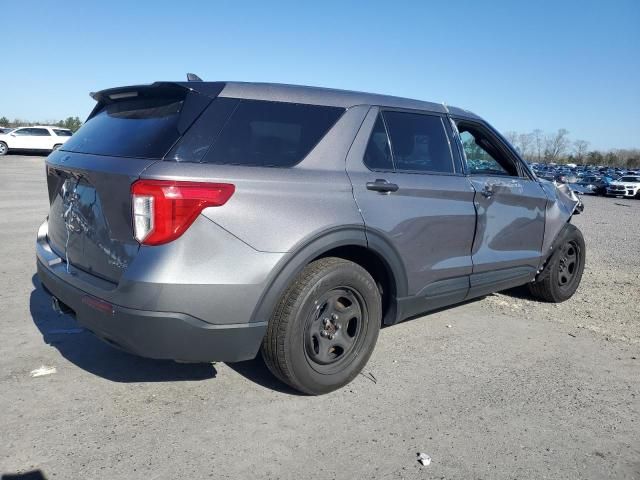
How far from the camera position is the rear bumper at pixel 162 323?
2581 mm

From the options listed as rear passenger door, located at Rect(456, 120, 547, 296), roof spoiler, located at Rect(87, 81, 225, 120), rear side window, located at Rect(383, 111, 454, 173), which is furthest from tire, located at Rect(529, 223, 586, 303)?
roof spoiler, located at Rect(87, 81, 225, 120)

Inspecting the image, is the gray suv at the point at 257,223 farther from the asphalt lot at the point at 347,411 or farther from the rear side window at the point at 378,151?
the asphalt lot at the point at 347,411

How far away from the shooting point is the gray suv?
2.60 meters

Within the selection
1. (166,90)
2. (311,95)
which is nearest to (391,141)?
(311,95)

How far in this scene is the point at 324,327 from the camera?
322cm

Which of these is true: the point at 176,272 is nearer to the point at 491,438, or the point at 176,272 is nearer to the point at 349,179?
the point at 349,179

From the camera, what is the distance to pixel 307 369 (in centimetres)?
310

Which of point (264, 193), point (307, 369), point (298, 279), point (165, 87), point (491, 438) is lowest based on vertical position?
point (491, 438)

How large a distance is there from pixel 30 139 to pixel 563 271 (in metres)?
32.2

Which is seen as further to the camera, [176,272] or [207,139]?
[207,139]

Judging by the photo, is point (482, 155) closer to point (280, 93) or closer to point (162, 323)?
point (280, 93)

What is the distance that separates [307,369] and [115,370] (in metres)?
1.33

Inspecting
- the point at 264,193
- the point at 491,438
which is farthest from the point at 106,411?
the point at 491,438

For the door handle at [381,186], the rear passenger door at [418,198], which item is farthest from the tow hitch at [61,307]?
the door handle at [381,186]
